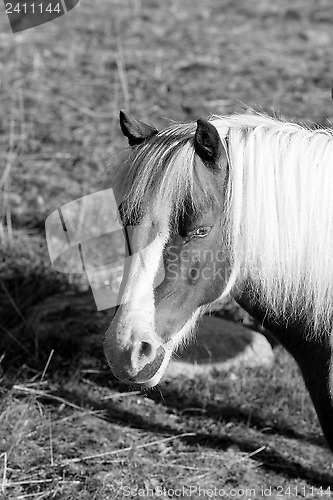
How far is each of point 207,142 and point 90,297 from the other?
7.34ft

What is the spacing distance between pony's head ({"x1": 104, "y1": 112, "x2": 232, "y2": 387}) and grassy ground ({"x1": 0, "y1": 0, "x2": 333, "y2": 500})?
1.04 m

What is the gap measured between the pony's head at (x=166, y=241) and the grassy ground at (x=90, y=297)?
1.04 metres

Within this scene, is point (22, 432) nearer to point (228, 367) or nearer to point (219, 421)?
point (219, 421)

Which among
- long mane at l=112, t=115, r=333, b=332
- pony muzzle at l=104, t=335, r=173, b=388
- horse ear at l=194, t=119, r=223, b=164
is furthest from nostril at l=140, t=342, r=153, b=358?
horse ear at l=194, t=119, r=223, b=164

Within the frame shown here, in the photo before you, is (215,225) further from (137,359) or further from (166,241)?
(137,359)

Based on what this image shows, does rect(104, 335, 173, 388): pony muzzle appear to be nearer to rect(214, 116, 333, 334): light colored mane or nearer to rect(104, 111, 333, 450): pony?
→ rect(104, 111, 333, 450): pony

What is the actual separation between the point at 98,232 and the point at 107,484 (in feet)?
6.86

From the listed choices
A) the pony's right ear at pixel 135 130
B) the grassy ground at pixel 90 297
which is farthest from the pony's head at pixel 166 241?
the grassy ground at pixel 90 297

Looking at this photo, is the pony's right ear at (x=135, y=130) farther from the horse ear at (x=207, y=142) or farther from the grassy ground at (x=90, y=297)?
the grassy ground at (x=90, y=297)

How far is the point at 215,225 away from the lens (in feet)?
→ 7.79

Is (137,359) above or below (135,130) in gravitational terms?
below

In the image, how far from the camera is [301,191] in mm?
2420

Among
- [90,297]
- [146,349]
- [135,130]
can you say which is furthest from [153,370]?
[90,297]

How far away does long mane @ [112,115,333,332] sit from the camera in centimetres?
232
